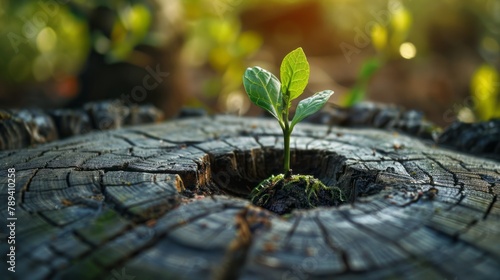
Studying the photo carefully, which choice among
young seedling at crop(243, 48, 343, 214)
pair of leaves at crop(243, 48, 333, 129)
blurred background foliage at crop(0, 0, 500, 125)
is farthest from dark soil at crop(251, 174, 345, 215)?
blurred background foliage at crop(0, 0, 500, 125)

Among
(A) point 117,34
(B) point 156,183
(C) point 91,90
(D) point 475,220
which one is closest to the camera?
(D) point 475,220

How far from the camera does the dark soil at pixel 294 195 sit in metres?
2.03

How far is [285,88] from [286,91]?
1 centimetres

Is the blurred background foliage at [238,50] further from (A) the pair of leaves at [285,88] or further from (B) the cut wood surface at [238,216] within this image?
(A) the pair of leaves at [285,88]

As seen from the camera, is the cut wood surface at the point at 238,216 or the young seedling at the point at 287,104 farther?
the young seedling at the point at 287,104

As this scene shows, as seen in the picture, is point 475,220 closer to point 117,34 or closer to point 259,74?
point 259,74

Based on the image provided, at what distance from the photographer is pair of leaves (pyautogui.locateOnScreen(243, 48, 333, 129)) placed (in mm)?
2072

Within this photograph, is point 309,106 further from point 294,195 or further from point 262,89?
point 294,195

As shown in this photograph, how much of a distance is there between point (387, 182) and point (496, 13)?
743 centimetres

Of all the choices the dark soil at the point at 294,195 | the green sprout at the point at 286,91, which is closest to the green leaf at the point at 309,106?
the green sprout at the point at 286,91

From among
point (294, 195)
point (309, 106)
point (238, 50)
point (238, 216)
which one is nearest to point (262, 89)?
point (309, 106)

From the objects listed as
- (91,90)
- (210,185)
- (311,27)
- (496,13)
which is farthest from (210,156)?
(311,27)

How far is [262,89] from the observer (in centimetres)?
214

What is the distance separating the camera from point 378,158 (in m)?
2.39
